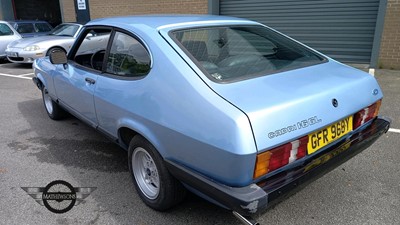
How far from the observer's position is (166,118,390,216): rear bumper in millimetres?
1899

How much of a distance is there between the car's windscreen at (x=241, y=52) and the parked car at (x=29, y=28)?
34.6ft

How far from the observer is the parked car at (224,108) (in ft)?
6.39

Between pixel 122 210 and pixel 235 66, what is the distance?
1476mm

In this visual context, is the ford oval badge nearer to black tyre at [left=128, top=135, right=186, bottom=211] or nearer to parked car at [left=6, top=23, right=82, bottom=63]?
black tyre at [left=128, top=135, right=186, bottom=211]

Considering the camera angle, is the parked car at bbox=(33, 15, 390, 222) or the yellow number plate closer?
the parked car at bbox=(33, 15, 390, 222)

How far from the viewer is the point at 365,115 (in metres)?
2.63


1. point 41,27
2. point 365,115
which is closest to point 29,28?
point 41,27

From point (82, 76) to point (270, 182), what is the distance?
226 cm

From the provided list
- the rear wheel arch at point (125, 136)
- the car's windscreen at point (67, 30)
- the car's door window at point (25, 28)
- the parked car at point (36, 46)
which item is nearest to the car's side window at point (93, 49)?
the rear wheel arch at point (125, 136)

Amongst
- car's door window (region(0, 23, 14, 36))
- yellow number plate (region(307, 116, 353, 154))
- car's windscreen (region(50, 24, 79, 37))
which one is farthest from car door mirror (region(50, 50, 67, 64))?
car's door window (region(0, 23, 14, 36))

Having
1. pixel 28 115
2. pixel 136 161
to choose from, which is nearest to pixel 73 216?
pixel 136 161

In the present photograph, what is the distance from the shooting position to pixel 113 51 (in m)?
3.04

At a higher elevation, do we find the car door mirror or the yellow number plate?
the car door mirror

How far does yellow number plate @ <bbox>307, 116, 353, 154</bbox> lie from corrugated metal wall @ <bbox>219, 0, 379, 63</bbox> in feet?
22.4
